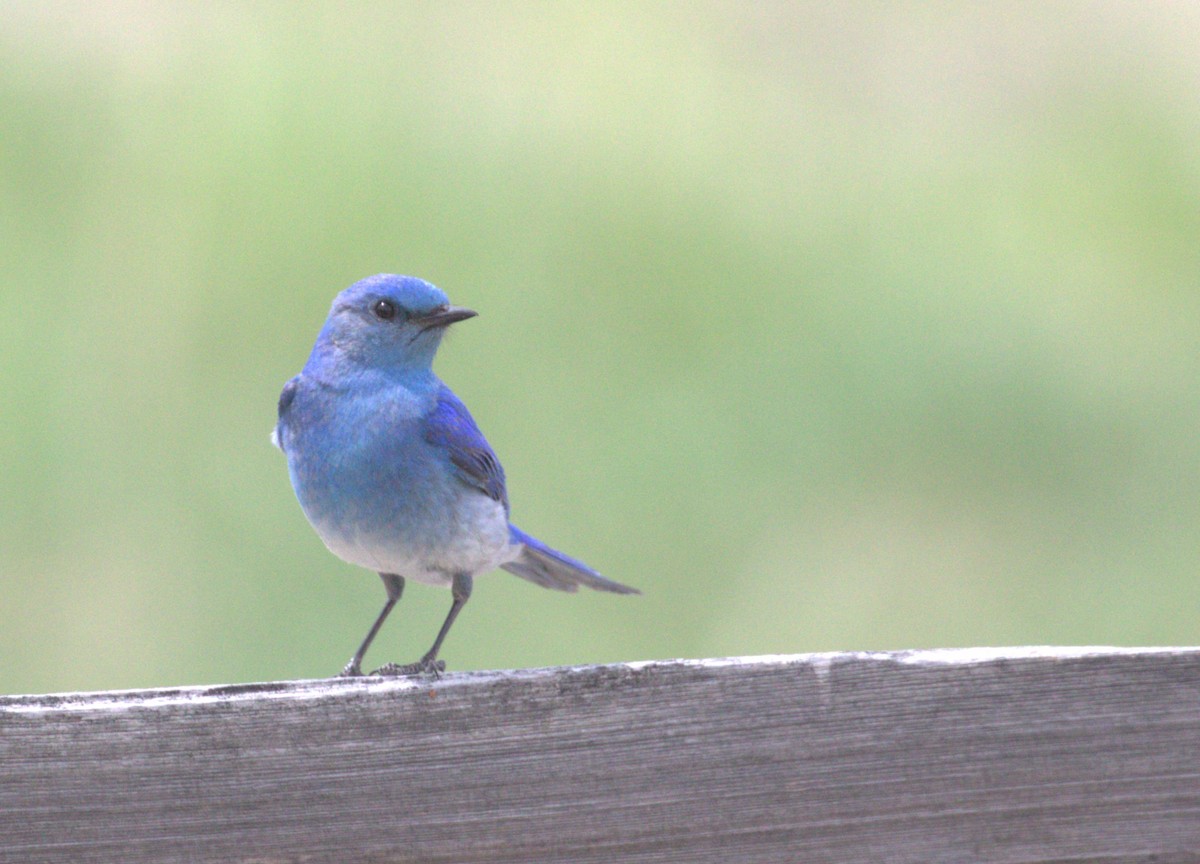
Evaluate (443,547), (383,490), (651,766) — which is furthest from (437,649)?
(651,766)

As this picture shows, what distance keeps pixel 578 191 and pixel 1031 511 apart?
193 centimetres

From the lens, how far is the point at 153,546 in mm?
4461

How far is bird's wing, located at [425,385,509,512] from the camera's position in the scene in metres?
3.39

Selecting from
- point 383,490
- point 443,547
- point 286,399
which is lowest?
point 443,547

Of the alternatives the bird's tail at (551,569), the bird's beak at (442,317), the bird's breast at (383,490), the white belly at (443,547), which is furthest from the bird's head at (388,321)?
the bird's tail at (551,569)

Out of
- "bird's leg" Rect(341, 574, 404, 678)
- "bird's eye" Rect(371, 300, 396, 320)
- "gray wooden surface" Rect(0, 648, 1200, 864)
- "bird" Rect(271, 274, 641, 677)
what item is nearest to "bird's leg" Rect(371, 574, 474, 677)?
"bird" Rect(271, 274, 641, 677)

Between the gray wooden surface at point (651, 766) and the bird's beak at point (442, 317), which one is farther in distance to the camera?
the bird's beak at point (442, 317)

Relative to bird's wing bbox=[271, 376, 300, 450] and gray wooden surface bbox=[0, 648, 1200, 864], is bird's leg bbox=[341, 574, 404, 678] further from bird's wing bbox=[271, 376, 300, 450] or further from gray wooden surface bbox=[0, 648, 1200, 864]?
gray wooden surface bbox=[0, 648, 1200, 864]

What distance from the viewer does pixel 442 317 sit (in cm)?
347

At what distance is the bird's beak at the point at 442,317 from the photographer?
135 inches

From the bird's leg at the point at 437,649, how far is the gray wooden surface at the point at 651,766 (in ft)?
0.99

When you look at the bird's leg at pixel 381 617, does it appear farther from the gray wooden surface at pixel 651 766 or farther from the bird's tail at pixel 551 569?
the gray wooden surface at pixel 651 766

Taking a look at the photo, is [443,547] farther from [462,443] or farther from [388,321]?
[388,321]

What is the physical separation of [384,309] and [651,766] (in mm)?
1671
